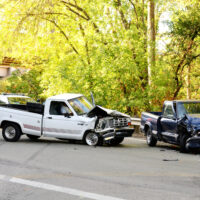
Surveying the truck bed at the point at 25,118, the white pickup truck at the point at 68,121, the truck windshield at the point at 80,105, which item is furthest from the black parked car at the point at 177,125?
the truck bed at the point at 25,118

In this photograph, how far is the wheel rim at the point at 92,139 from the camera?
529 inches

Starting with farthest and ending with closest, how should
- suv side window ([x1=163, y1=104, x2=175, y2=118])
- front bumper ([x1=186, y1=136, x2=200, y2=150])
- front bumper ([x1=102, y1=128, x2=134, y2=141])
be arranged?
front bumper ([x1=102, y1=128, x2=134, y2=141]) → suv side window ([x1=163, y1=104, x2=175, y2=118]) → front bumper ([x1=186, y1=136, x2=200, y2=150])

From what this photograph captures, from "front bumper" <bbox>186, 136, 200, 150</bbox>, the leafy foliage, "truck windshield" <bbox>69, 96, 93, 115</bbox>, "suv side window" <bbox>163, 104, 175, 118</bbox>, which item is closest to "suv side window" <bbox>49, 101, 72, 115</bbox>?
"truck windshield" <bbox>69, 96, 93, 115</bbox>

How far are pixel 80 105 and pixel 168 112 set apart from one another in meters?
3.31

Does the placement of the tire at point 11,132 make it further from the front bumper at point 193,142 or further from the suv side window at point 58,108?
the front bumper at point 193,142

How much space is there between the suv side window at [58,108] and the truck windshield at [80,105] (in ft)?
0.83

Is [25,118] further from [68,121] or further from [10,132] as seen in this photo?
[68,121]

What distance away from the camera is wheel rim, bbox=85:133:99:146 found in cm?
1345

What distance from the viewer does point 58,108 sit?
46.4 feet

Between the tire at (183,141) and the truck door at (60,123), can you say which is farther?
the truck door at (60,123)

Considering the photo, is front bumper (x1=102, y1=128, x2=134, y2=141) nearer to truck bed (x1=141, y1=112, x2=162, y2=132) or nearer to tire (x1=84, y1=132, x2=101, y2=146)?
tire (x1=84, y1=132, x2=101, y2=146)

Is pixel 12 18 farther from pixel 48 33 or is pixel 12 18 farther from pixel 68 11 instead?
pixel 68 11

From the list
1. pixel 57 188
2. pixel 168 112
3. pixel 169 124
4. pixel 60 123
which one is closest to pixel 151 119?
pixel 168 112

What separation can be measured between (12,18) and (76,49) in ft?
15.1
